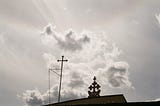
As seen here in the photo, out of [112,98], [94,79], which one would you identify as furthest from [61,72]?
[94,79]

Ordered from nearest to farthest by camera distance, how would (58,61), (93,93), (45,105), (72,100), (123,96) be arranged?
(45,105) < (72,100) < (123,96) < (58,61) < (93,93)

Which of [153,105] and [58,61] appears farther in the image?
[58,61]

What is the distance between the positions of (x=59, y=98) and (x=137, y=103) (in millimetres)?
17260

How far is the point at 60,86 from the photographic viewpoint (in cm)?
2855

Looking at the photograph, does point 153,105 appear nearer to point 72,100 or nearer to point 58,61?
point 72,100

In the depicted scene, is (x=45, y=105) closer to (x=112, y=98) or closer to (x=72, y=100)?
(x=72, y=100)

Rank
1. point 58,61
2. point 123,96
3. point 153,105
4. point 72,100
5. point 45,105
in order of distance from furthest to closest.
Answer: point 58,61, point 123,96, point 72,100, point 45,105, point 153,105

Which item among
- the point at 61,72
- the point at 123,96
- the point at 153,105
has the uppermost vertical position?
the point at 61,72

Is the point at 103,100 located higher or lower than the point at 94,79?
lower

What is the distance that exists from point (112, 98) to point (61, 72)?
6.56 m

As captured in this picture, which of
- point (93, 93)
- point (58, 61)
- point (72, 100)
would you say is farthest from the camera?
point (93, 93)

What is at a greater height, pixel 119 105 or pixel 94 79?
pixel 94 79

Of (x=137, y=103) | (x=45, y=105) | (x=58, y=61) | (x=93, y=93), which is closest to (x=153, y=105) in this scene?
(x=137, y=103)

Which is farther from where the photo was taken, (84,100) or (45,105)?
(84,100)
